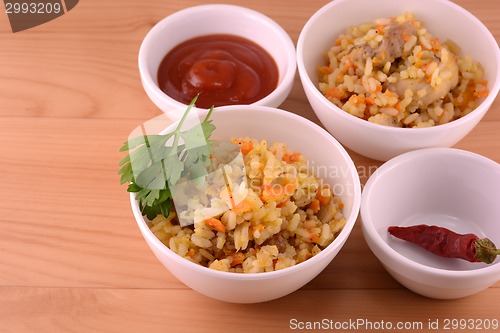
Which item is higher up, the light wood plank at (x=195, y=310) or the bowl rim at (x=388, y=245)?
the bowl rim at (x=388, y=245)

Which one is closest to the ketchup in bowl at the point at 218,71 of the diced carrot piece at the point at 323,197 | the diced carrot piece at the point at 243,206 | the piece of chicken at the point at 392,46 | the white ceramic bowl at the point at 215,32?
the white ceramic bowl at the point at 215,32

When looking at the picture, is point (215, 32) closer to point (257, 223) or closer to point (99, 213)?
point (99, 213)

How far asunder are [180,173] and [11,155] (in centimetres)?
88

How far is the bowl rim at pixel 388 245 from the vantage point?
2316mm

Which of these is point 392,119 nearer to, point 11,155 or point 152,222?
point 152,222

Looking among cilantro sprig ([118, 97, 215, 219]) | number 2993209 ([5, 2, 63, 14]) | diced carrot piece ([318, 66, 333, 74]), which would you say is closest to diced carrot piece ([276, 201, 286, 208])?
cilantro sprig ([118, 97, 215, 219])

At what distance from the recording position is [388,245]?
250cm

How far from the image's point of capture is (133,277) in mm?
2584

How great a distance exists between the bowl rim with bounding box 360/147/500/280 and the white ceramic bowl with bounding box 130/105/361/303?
0.07 m

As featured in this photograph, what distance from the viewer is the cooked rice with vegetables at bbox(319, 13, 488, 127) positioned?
279 centimetres

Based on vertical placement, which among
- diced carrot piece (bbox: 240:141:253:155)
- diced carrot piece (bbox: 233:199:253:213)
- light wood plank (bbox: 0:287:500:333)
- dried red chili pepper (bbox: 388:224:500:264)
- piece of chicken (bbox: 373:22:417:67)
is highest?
piece of chicken (bbox: 373:22:417:67)

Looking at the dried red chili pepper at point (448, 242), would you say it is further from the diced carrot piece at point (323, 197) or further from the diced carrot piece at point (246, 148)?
the diced carrot piece at point (246, 148)

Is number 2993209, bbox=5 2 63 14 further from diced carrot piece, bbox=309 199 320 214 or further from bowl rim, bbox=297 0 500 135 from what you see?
diced carrot piece, bbox=309 199 320 214

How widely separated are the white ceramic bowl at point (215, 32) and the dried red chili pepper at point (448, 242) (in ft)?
2.29
